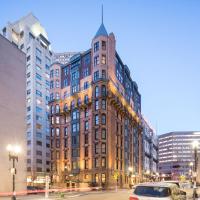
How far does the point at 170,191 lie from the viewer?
15.1 metres

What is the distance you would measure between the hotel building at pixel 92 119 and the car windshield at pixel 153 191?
62.7 m

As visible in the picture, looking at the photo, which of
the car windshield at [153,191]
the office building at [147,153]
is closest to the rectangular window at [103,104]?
the office building at [147,153]

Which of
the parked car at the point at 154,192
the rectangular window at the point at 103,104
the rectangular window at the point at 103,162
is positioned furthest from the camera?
the rectangular window at the point at 103,104

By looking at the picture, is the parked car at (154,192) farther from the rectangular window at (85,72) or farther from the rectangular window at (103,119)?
the rectangular window at (85,72)

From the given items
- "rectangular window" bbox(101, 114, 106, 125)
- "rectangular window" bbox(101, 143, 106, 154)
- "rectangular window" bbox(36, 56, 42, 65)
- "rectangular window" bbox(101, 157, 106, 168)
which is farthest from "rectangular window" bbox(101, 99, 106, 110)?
"rectangular window" bbox(36, 56, 42, 65)

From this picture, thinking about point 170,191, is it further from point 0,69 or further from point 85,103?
point 85,103

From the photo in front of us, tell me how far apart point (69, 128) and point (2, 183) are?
174 feet

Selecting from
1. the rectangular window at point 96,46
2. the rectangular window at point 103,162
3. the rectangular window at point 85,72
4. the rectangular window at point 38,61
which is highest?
the rectangular window at point 38,61

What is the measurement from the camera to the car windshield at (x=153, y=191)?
1476 centimetres

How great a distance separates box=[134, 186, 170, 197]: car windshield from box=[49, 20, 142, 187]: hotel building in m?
62.7

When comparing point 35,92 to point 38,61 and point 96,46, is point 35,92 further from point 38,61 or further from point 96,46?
point 96,46

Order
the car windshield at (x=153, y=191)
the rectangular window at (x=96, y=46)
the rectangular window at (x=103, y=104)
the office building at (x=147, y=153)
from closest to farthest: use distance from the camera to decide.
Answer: the car windshield at (x=153, y=191) → the rectangular window at (x=103, y=104) → the rectangular window at (x=96, y=46) → the office building at (x=147, y=153)

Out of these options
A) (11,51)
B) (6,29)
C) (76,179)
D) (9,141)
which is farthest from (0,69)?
(6,29)

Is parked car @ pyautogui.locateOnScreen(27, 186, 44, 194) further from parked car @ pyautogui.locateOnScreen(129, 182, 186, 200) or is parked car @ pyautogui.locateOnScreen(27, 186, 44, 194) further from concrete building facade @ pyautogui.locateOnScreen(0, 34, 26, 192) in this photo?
parked car @ pyautogui.locateOnScreen(129, 182, 186, 200)
